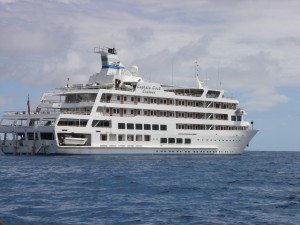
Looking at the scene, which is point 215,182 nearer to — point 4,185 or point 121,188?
point 121,188

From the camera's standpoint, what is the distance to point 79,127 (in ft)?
170

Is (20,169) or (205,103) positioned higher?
(205,103)

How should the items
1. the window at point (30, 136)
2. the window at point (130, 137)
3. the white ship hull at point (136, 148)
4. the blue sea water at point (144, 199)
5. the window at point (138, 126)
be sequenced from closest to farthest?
the blue sea water at point (144, 199) < the white ship hull at point (136, 148) < the window at point (30, 136) < the window at point (130, 137) < the window at point (138, 126)

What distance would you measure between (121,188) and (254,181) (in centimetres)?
942

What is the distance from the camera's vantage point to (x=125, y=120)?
56.3 metres

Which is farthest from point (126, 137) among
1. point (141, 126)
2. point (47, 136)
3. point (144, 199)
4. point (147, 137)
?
point (144, 199)

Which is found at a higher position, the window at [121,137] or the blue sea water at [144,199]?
the window at [121,137]

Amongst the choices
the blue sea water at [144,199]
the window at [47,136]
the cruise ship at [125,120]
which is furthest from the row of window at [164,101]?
the blue sea water at [144,199]

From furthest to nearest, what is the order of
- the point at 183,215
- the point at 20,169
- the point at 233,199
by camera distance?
the point at 20,169 → the point at 233,199 → the point at 183,215

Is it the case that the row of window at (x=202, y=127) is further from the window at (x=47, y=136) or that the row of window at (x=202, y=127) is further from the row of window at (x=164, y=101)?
the window at (x=47, y=136)

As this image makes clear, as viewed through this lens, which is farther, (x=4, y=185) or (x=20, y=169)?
(x=20, y=169)

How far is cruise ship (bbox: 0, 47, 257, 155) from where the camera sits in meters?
52.6

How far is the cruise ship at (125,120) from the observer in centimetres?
5262

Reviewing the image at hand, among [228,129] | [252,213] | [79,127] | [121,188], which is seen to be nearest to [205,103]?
[228,129]
